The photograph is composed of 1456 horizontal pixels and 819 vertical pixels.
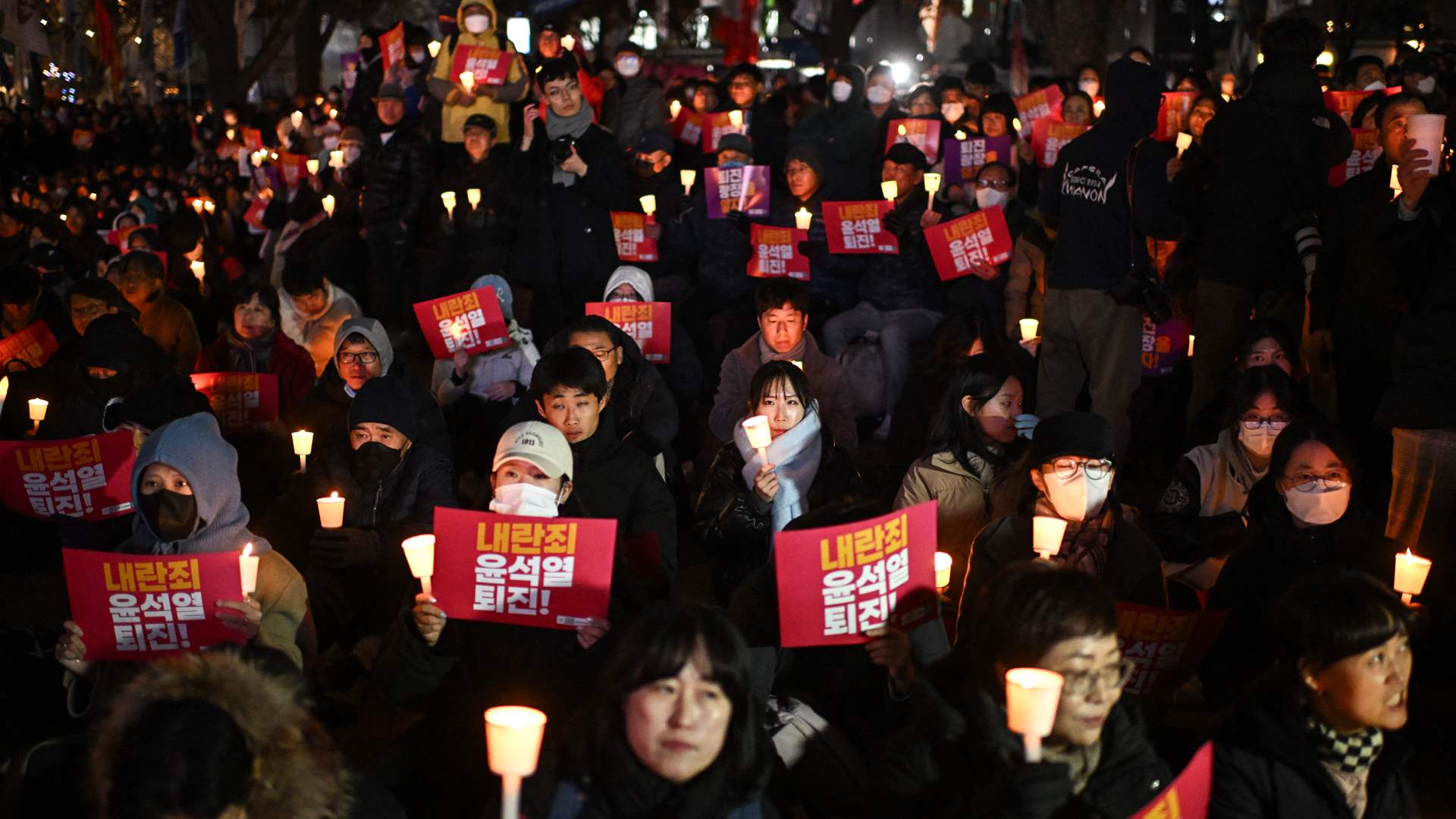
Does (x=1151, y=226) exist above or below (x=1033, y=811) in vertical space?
above

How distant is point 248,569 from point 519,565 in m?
0.74

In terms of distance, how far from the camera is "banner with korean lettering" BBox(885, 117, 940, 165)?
1008cm

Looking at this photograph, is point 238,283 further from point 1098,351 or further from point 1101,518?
point 1101,518

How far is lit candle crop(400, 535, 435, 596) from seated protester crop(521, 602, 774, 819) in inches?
41.2

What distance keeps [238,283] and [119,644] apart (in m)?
8.05

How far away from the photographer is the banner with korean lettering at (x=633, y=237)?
9.17 meters

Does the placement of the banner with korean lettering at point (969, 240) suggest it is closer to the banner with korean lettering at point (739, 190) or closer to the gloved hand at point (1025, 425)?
the banner with korean lettering at point (739, 190)

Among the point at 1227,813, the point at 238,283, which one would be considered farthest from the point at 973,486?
the point at 238,283

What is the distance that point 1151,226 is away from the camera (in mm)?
6488

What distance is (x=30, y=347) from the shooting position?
7602 millimetres

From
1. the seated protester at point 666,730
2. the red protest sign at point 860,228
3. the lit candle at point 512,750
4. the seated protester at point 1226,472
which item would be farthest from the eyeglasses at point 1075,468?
the red protest sign at point 860,228

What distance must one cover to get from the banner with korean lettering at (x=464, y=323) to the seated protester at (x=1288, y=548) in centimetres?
393

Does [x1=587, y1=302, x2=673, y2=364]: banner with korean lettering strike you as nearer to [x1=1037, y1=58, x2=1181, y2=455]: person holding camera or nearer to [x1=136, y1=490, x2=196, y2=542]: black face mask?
[x1=1037, y1=58, x2=1181, y2=455]: person holding camera

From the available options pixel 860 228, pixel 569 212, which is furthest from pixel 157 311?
pixel 860 228
